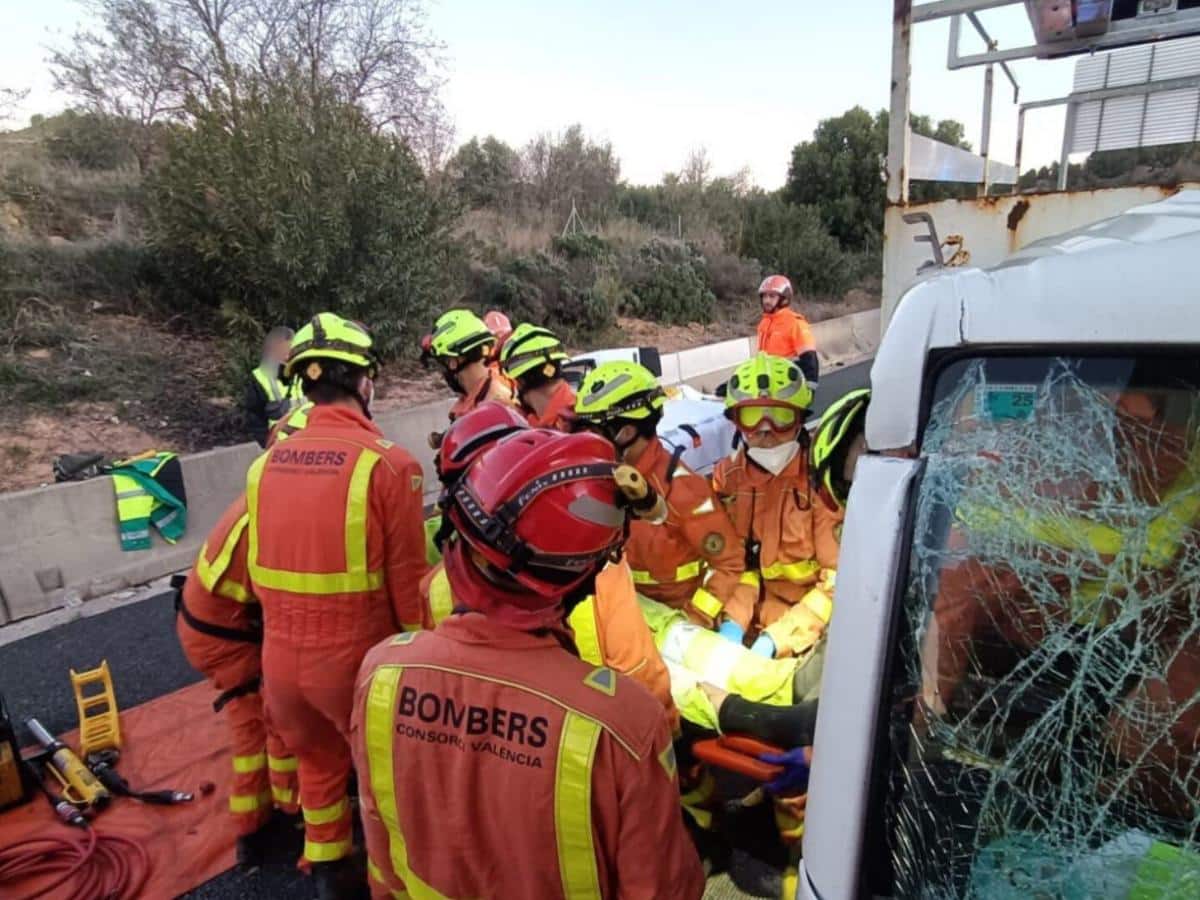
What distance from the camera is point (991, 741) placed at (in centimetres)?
111

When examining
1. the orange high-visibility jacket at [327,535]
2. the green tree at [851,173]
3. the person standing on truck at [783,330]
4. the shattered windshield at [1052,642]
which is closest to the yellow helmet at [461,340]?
the orange high-visibility jacket at [327,535]

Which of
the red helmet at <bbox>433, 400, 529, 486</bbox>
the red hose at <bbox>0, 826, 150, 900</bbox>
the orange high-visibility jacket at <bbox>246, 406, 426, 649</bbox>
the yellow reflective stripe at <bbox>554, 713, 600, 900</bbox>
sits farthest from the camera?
the red hose at <bbox>0, 826, 150, 900</bbox>

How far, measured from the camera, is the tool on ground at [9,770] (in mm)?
3154

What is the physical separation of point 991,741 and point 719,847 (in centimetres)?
216

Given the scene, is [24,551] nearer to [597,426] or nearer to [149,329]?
[597,426]

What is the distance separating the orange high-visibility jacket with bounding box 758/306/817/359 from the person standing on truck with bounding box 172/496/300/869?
6.17 metres

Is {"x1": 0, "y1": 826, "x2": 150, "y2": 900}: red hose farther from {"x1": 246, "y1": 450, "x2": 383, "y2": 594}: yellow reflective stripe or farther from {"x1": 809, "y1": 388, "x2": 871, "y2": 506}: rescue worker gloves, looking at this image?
{"x1": 809, "y1": 388, "x2": 871, "y2": 506}: rescue worker gloves

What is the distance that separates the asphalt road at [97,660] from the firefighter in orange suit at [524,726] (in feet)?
10.1

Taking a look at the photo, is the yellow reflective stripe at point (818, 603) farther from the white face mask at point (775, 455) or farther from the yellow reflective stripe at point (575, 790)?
Result: the yellow reflective stripe at point (575, 790)

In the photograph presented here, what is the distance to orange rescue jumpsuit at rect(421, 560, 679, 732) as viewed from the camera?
2.17m

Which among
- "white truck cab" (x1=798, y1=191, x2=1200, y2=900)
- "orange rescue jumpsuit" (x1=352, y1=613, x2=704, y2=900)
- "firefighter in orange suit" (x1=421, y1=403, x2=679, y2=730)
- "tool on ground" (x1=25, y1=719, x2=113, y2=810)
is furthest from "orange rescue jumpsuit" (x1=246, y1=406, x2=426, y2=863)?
"white truck cab" (x1=798, y1=191, x2=1200, y2=900)

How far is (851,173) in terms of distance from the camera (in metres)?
24.8

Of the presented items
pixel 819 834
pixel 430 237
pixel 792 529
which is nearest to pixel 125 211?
pixel 430 237

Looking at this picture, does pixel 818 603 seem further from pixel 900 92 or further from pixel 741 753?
pixel 900 92
